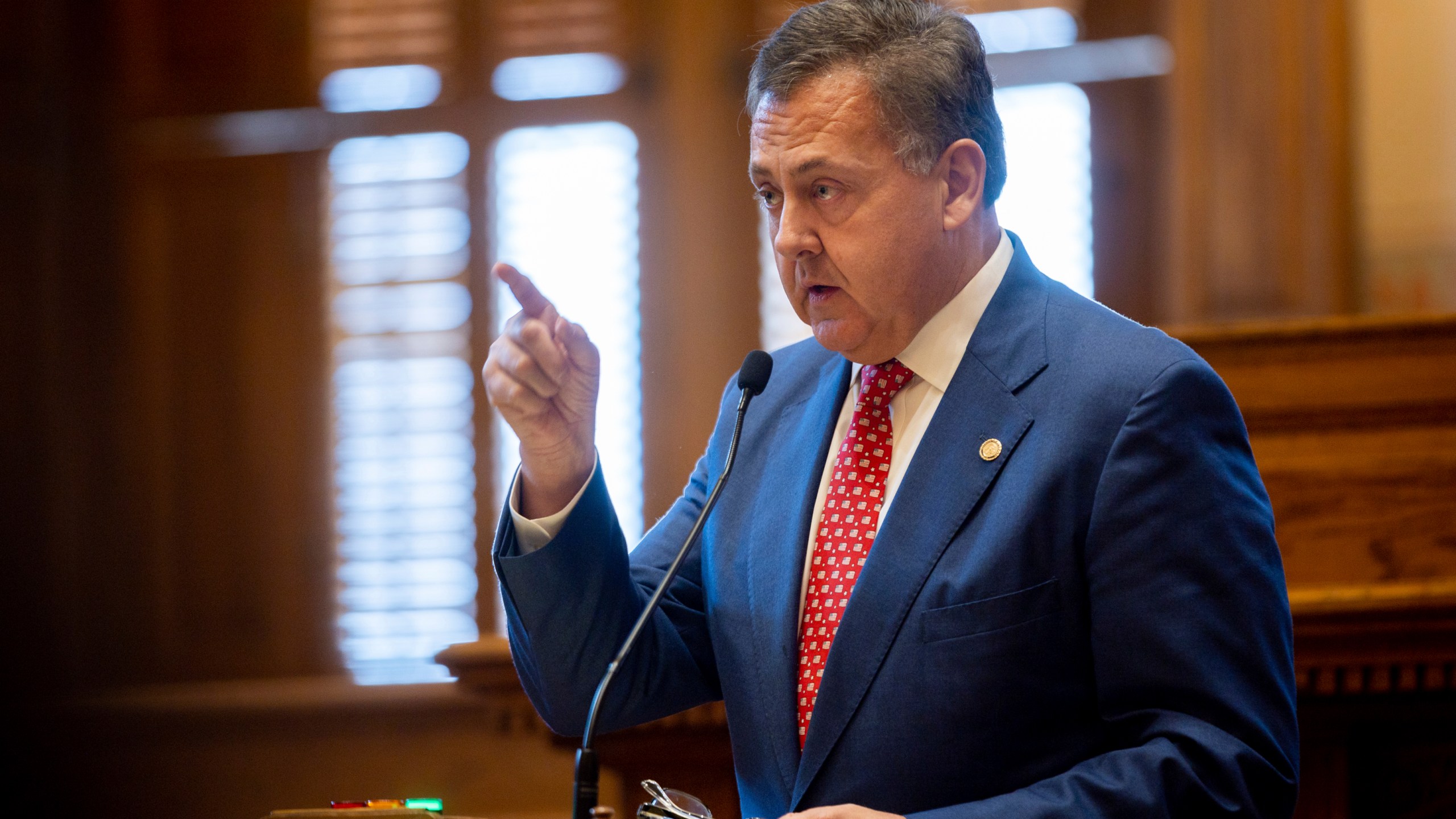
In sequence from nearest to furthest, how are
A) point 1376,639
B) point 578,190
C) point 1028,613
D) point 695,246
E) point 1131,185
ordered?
point 1028,613 → point 1376,639 → point 1131,185 → point 695,246 → point 578,190

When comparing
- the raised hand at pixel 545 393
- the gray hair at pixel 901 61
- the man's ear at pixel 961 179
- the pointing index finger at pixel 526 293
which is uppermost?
the gray hair at pixel 901 61

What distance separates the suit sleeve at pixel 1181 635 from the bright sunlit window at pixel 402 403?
9.81 ft

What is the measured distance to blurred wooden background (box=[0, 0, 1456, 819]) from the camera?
3643mm

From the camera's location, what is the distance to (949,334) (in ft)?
4.65

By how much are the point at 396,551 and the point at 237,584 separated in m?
0.55

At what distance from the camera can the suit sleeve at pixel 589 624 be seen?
1342 mm

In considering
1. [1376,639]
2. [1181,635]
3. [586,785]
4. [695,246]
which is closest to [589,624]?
[586,785]

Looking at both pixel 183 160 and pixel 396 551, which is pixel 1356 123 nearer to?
pixel 396 551

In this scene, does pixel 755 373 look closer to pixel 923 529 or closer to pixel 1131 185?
pixel 923 529

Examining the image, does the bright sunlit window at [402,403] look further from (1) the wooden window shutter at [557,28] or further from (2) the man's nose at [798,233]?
(2) the man's nose at [798,233]

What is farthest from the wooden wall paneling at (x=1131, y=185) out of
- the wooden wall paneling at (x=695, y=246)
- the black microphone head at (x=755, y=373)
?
the black microphone head at (x=755, y=373)

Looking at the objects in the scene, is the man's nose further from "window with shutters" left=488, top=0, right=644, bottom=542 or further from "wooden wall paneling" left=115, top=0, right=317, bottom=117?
"wooden wall paneling" left=115, top=0, right=317, bottom=117

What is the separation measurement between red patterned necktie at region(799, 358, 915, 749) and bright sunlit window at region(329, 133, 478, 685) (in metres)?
2.71

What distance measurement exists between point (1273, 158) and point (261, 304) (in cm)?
295
